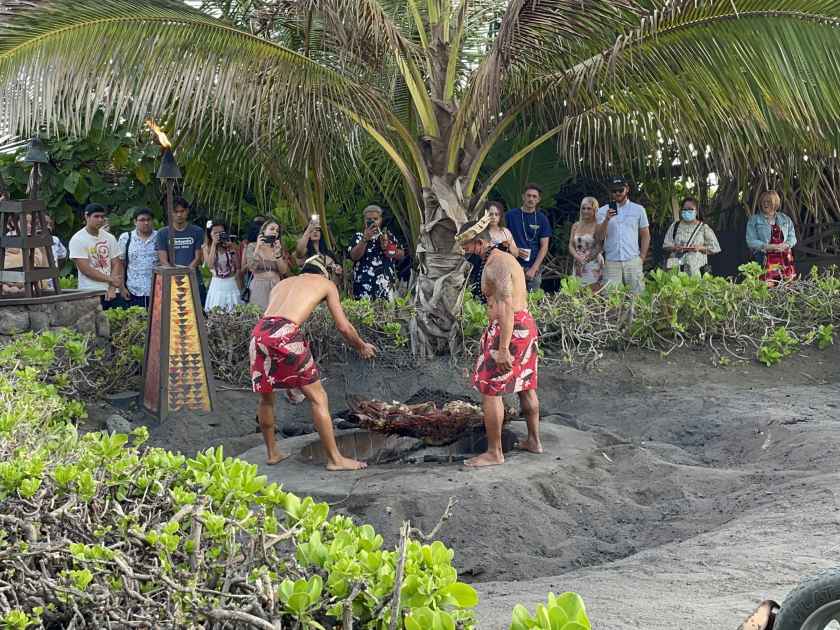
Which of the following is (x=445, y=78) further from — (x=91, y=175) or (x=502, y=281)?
(x=91, y=175)

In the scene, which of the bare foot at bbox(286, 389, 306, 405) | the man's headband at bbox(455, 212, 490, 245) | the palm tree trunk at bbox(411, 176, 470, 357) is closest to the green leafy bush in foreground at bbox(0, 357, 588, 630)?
the man's headband at bbox(455, 212, 490, 245)

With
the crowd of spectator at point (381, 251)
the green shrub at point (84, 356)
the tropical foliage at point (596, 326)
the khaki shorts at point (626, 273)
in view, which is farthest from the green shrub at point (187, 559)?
the khaki shorts at point (626, 273)

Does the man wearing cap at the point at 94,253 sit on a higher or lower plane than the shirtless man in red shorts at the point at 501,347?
higher

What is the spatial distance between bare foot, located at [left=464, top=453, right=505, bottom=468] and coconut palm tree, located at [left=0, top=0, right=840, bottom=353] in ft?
7.86

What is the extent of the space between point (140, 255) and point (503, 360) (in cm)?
463

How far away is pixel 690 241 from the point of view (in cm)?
1023

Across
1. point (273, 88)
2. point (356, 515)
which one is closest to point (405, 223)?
point (273, 88)

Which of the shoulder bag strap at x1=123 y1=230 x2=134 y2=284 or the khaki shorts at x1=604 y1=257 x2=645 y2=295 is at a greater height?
the shoulder bag strap at x1=123 y1=230 x2=134 y2=284

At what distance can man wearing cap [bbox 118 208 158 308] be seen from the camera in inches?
381

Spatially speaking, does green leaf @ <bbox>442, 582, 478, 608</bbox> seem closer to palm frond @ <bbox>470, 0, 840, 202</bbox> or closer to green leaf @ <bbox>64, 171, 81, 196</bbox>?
palm frond @ <bbox>470, 0, 840, 202</bbox>

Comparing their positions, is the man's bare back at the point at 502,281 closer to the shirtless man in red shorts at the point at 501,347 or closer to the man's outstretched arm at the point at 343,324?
the shirtless man in red shorts at the point at 501,347

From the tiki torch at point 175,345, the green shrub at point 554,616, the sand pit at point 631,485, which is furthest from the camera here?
the tiki torch at point 175,345

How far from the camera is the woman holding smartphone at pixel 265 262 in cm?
837

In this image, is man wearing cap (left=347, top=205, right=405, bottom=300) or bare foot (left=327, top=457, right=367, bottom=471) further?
Answer: man wearing cap (left=347, top=205, right=405, bottom=300)
